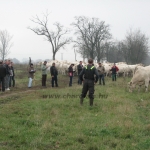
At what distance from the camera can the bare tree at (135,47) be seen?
59.6 metres

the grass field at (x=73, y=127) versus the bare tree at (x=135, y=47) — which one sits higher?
the bare tree at (x=135, y=47)

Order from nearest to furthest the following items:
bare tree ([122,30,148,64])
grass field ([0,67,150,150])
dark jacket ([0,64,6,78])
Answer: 1. grass field ([0,67,150,150])
2. dark jacket ([0,64,6,78])
3. bare tree ([122,30,148,64])

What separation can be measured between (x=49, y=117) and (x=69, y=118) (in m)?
0.68

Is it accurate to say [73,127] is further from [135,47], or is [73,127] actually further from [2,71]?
[135,47]

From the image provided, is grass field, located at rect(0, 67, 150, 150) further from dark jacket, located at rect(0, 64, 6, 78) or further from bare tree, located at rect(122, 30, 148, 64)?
bare tree, located at rect(122, 30, 148, 64)

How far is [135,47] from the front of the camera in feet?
196

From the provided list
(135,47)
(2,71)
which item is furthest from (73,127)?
(135,47)

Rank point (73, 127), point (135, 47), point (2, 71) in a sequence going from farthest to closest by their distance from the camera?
point (135, 47), point (2, 71), point (73, 127)

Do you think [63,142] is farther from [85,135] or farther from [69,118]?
[69,118]

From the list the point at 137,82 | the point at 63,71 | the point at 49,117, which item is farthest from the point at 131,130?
the point at 63,71

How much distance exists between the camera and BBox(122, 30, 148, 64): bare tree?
59562mm

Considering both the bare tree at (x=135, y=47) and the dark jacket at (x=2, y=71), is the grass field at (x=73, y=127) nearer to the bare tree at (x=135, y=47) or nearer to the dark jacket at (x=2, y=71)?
the dark jacket at (x=2, y=71)

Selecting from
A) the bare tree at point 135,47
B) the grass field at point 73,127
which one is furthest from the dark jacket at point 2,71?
the bare tree at point 135,47

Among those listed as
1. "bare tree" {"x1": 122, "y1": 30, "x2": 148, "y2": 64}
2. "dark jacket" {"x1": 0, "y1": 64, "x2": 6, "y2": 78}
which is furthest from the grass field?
"bare tree" {"x1": 122, "y1": 30, "x2": 148, "y2": 64}
